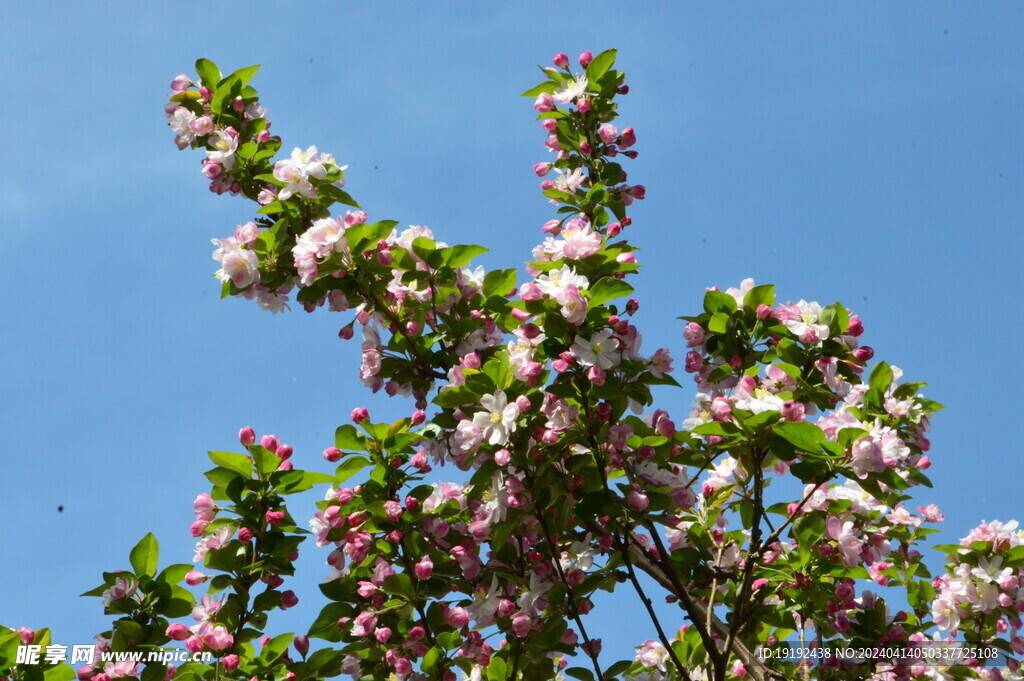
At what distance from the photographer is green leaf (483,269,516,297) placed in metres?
3.30

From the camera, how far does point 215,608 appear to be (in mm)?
3047

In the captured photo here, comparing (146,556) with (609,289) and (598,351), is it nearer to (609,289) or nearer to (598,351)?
(598,351)

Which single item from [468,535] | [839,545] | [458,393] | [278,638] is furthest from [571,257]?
[278,638]

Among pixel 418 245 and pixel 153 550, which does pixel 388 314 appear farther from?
pixel 153 550

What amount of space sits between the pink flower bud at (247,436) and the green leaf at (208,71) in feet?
5.30

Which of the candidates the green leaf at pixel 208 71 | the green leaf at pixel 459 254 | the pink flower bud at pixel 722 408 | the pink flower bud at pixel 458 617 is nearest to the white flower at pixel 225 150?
the green leaf at pixel 208 71

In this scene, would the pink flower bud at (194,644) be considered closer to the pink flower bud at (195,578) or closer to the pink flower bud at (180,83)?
the pink flower bud at (195,578)

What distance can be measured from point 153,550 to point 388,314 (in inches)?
42.8

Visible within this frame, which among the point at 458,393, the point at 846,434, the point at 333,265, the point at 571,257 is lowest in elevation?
the point at 846,434

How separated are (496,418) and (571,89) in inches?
66.8

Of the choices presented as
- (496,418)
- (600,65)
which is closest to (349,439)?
(496,418)

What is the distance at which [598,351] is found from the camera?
2.74m

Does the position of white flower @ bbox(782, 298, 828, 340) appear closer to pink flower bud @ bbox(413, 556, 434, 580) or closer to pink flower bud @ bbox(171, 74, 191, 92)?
pink flower bud @ bbox(413, 556, 434, 580)

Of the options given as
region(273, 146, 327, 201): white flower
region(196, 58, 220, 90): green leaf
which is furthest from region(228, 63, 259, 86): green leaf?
region(273, 146, 327, 201): white flower
